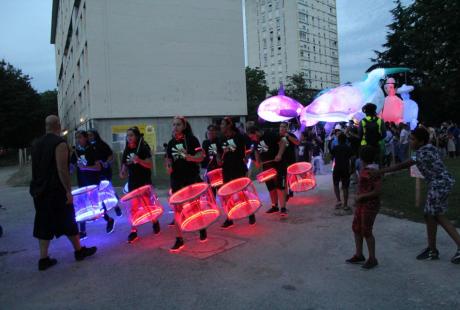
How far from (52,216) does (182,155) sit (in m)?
2.10

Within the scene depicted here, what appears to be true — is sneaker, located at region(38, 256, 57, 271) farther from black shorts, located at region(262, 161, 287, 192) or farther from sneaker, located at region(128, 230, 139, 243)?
black shorts, located at region(262, 161, 287, 192)

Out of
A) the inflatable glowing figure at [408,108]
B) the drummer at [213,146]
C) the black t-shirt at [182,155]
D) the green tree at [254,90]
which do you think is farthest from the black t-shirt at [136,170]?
the green tree at [254,90]

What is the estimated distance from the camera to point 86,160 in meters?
7.90

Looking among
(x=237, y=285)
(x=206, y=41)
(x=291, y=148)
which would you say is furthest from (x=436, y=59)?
(x=237, y=285)

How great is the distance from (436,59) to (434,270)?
3408cm

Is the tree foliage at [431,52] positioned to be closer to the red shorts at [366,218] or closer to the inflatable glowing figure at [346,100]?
the inflatable glowing figure at [346,100]

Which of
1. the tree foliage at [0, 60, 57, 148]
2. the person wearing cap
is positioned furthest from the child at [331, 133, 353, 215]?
the tree foliage at [0, 60, 57, 148]

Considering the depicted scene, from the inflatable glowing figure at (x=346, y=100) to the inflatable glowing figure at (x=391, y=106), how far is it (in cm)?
99

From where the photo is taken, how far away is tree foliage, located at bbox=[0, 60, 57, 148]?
43781 millimetres

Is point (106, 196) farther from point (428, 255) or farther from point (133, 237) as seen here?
point (428, 255)

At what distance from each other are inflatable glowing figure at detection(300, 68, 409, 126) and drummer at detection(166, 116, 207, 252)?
4543 millimetres

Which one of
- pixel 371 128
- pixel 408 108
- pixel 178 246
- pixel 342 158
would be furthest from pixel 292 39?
pixel 178 246

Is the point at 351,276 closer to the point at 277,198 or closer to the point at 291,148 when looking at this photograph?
the point at 277,198

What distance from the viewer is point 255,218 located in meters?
8.32
